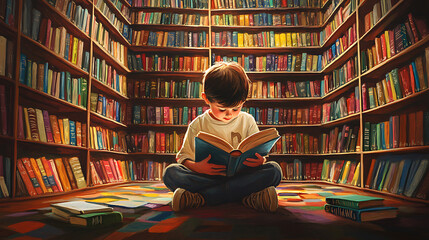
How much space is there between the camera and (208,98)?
61.4 inches

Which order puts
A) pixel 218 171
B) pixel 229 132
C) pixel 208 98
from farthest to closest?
pixel 229 132 < pixel 208 98 < pixel 218 171

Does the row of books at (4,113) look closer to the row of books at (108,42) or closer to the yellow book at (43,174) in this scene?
the yellow book at (43,174)

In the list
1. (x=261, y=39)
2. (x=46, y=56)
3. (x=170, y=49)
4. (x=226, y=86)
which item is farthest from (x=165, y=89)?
(x=226, y=86)

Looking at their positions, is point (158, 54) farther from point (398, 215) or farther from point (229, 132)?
→ point (398, 215)

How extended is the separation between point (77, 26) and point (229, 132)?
1877 millimetres

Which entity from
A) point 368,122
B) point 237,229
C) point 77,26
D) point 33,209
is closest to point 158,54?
point 77,26

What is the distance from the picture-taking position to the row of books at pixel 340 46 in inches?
127

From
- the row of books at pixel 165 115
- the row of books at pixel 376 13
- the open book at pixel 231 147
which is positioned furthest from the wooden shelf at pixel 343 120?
the open book at pixel 231 147

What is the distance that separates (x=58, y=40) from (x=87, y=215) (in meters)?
1.87

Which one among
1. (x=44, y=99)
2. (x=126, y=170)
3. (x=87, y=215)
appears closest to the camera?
(x=87, y=215)

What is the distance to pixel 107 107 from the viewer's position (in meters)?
3.48

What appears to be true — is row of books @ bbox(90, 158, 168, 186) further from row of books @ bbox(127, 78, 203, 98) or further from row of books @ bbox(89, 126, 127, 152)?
row of books @ bbox(127, 78, 203, 98)

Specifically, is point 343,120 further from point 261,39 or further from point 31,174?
point 31,174

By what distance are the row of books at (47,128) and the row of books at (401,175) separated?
250cm
